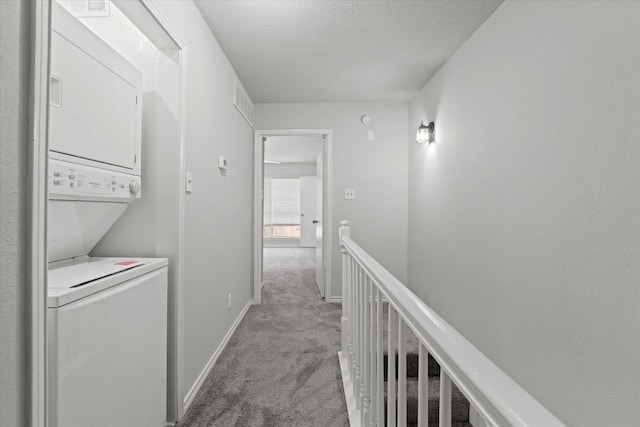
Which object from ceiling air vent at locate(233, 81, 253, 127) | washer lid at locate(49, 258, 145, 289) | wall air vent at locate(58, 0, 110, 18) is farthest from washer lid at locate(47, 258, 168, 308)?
ceiling air vent at locate(233, 81, 253, 127)

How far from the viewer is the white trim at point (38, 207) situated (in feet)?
2.11

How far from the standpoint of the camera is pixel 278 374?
6.64ft

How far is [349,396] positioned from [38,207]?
162cm

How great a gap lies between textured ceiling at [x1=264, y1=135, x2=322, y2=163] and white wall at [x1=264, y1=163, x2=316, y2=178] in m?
0.33

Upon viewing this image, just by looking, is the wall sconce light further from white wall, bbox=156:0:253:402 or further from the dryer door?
the dryer door

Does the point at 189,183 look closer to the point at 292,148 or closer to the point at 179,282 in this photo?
the point at 179,282

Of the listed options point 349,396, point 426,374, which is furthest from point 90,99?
point 349,396

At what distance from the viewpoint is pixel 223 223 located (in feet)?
7.68

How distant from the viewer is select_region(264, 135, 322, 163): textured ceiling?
17.4 ft

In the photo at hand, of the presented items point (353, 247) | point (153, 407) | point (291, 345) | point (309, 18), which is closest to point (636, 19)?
point (353, 247)

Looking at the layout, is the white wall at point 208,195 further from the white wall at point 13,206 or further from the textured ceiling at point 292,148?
the textured ceiling at point 292,148

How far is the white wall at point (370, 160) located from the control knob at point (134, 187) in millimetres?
2238

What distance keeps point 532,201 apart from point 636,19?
2.49ft

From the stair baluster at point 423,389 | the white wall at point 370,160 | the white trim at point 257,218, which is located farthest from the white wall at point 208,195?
the stair baluster at point 423,389
